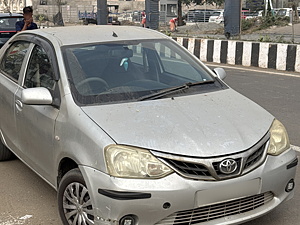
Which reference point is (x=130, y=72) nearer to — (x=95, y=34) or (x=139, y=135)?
(x=95, y=34)

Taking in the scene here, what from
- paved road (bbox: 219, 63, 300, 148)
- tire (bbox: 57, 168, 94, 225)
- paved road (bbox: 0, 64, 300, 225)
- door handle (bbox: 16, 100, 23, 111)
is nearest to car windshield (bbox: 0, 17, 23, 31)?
paved road (bbox: 219, 63, 300, 148)

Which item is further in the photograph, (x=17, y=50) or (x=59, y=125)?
(x=17, y=50)

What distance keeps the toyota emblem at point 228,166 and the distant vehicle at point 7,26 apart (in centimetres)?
1151

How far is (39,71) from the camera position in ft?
14.1

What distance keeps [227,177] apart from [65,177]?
3.67 feet

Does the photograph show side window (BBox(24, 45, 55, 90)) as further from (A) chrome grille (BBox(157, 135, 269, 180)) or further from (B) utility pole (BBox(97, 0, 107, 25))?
(B) utility pole (BBox(97, 0, 107, 25))

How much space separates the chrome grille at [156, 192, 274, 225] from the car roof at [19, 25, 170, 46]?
191cm

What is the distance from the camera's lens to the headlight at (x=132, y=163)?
121 inches

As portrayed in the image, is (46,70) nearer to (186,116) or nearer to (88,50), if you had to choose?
(88,50)

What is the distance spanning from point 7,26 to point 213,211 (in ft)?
39.2

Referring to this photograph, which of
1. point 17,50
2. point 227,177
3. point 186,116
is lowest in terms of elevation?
point 227,177

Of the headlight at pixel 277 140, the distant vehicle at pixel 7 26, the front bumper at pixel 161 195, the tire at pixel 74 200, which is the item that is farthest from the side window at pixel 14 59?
the distant vehicle at pixel 7 26

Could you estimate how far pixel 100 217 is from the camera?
3.12m

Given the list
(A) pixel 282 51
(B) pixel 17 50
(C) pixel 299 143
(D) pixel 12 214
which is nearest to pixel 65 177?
(D) pixel 12 214
